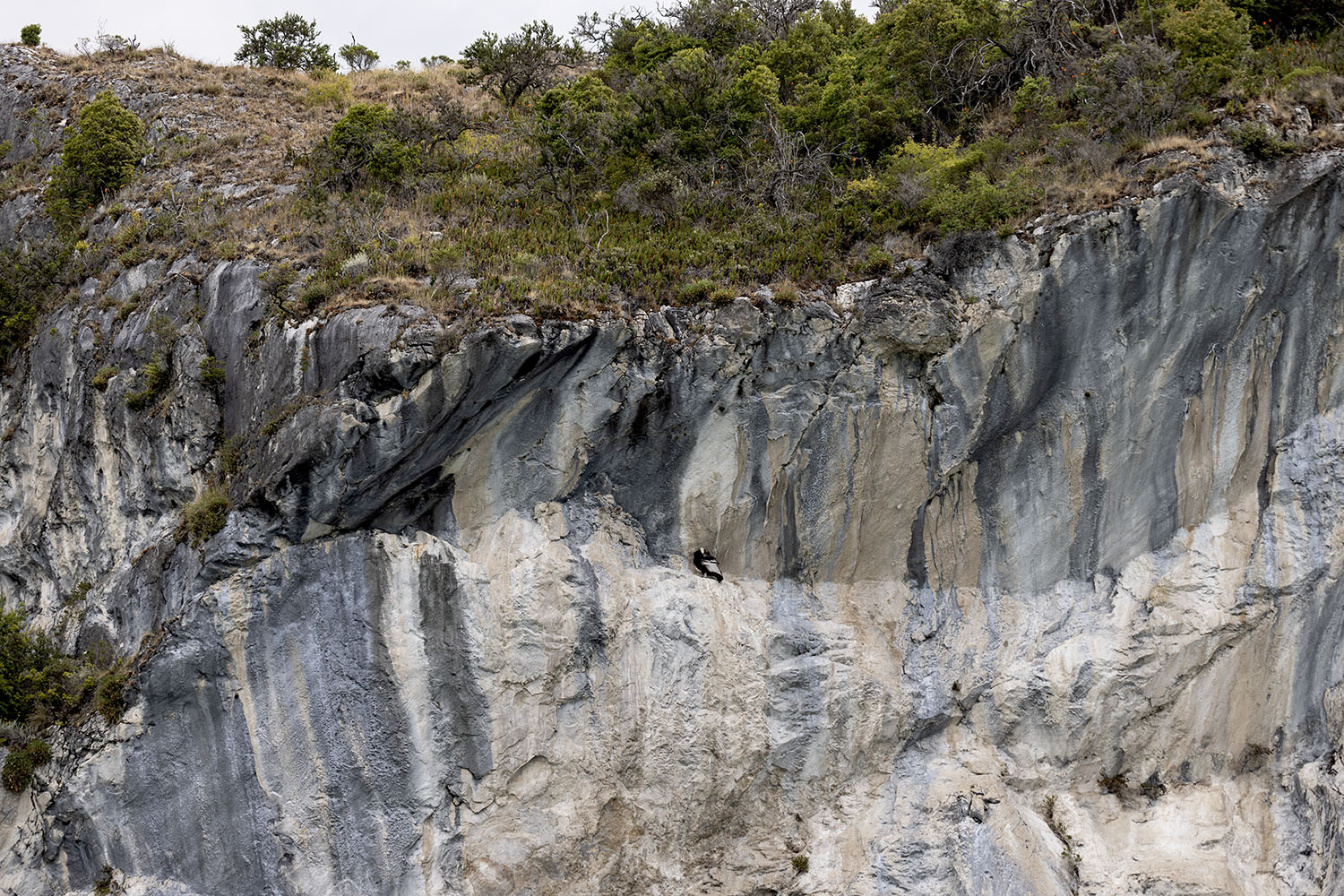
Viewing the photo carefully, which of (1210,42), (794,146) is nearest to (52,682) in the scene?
(794,146)

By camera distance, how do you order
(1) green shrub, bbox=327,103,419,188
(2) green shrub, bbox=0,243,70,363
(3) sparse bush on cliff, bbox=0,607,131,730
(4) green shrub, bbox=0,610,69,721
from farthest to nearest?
(2) green shrub, bbox=0,243,70,363 < (1) green shrub, bbox=327,103,419,188 < (4) green shrub, bbox=0,610,69,721 < (3) sparse bush on cliff, bbox=0,607,131,730

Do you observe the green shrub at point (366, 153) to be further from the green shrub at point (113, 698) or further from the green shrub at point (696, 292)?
the green shrub at point (113, 698)

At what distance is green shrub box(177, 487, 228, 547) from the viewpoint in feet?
46.3

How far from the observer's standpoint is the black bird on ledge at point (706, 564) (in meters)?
15.0

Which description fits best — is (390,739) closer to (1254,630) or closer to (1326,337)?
(1254,630)

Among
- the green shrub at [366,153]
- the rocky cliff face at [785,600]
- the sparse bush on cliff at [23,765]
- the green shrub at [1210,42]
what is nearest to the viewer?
the rocky cliff face at [785,600]

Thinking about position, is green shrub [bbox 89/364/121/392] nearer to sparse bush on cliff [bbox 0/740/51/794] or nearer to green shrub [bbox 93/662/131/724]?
green shrub [bbox 93/662/131/724]

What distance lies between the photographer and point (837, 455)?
1497 centimetres

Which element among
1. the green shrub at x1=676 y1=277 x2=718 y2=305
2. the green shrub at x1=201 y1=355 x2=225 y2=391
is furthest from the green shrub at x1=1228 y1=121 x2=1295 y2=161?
the green shrub at x1=201 y1=355 x2=225 y2=391

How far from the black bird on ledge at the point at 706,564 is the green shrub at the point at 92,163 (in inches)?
639

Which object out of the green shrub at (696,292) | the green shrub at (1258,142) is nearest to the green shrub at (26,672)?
the green shrub at (696,292)

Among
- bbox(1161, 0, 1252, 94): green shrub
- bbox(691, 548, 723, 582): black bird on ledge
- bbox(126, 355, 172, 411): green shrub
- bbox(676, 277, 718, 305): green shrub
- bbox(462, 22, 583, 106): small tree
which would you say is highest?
bbox(462, 22, 583, 106): small tree

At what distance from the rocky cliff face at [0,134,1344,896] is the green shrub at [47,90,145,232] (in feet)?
32.6

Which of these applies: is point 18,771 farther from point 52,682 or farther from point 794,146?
point 794,146
